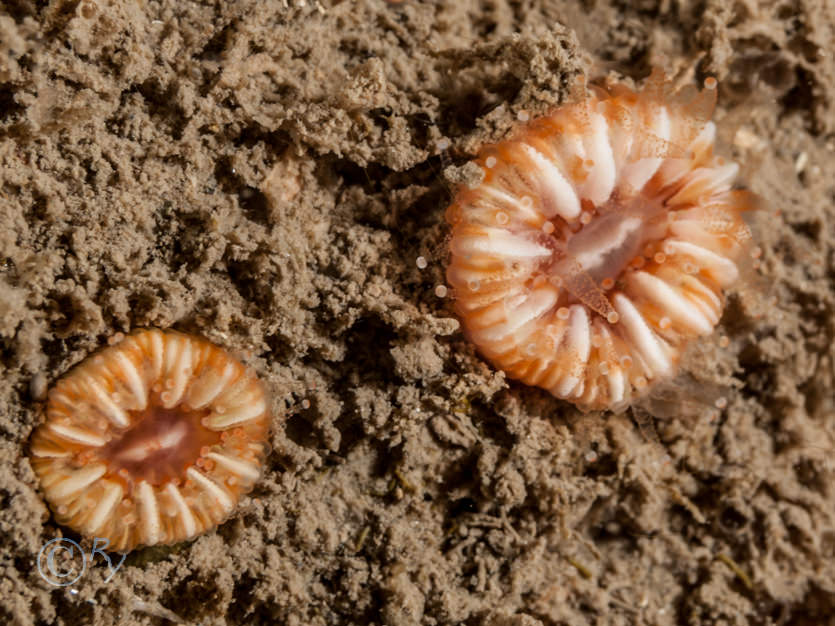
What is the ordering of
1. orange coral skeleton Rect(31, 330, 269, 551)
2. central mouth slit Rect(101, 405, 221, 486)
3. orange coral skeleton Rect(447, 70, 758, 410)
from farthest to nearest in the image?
orange coral skeleton Rect(447, 70, 758, 410) → central mouth slit Rect(101, 405, 221, 486) → orange coral skeleton Rect(31, 330, 269, 551)

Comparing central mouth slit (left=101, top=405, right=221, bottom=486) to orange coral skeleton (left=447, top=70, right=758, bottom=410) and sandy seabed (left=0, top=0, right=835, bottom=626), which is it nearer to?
sandy seabed (left=0, top=0, right=835, bottom=626)

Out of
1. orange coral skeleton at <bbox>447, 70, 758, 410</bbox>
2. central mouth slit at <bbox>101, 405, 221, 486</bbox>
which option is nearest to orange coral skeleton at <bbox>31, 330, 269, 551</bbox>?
central mouth slit at <bbox>101, 405, 221, 486</bbox>

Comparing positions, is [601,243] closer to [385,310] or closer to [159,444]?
[385,310]

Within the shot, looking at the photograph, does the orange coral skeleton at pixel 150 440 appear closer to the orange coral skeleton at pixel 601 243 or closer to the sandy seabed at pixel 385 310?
the sandy seabed at pixel 385 310

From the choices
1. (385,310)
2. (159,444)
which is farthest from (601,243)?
(159,444)

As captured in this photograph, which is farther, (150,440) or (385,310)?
(385,310)
